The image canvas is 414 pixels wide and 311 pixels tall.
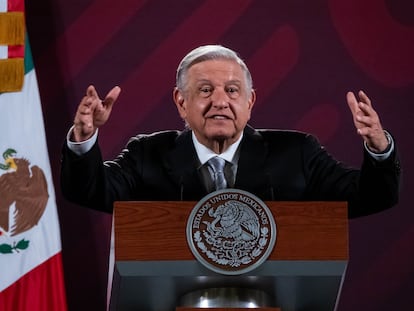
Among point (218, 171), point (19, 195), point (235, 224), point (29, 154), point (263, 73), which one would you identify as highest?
point (263, 73)

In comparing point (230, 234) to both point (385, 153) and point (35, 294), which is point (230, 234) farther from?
point (35, 294)

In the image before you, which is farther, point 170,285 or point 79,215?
point 79,215

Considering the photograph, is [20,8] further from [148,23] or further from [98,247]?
[98,247]

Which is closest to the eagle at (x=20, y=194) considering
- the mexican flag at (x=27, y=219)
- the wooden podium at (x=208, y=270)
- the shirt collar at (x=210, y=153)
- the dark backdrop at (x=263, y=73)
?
the mexican flag at (x=27, y=219)

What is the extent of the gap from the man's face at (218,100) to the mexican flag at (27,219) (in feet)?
5.16

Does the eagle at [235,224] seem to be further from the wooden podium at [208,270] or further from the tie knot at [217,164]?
the tie knot at [217,164]

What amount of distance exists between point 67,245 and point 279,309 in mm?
2542

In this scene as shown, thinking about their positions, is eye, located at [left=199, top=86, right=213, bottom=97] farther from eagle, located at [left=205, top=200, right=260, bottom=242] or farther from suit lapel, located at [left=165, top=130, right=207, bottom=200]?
eagle, located at [left=205, top=200, right=260, bottom=242]

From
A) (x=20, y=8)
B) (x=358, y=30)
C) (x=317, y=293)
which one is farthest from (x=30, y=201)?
(x=317, y=293)

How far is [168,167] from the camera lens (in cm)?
292

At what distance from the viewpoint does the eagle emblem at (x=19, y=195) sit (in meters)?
4.27

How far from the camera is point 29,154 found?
432cm

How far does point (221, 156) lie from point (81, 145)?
0.50m

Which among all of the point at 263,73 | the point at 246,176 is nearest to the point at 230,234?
the point at 246,176
